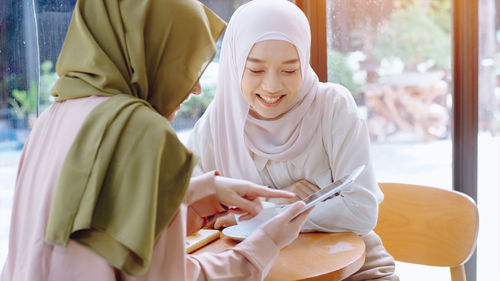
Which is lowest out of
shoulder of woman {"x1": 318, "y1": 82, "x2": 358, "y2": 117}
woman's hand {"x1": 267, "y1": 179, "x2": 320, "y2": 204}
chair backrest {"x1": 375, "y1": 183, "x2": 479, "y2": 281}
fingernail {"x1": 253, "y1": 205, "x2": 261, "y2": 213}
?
chair backrest {"x1": 375, "y1": 183, "x2": 479, "y2": 281}

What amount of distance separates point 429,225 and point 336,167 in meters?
0.62

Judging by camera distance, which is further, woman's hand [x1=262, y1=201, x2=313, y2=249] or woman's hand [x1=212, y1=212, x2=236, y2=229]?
woman's hand [x1=212, y1=212, x2=236, y2=229]

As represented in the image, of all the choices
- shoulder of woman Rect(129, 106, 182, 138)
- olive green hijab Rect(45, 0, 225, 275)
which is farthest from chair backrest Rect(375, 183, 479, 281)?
shoulder of woman Rect(129, 106, 182, 138)

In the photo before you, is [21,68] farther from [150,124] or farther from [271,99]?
[150,124]

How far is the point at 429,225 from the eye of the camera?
2100 mm

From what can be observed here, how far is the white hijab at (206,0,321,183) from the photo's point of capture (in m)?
1.73

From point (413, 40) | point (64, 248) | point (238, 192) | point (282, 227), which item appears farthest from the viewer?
point (413, 40)

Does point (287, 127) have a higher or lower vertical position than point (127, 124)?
lower

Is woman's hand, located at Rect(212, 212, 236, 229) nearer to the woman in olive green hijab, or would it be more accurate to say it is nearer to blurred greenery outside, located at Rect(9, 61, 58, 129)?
the woman in olive green hijab

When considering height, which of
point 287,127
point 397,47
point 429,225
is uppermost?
point 397,47

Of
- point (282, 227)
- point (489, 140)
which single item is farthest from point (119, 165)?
point (489, 140)

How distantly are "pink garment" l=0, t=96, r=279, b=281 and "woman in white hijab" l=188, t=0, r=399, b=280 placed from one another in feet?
1.64

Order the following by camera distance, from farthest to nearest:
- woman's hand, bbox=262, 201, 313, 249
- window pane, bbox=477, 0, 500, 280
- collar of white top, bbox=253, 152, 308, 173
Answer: window pane, bbox=477, 0, 500, 280, collar of white top, bbox=253, 152, 308, 173, woman's hand, bbox=262, 201, 313, 249

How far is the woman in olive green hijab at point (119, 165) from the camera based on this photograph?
3.14ft
